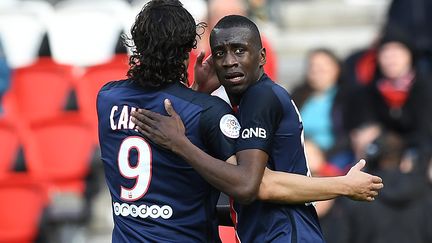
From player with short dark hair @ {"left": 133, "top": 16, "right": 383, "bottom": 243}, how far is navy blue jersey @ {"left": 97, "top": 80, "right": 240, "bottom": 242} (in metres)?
0.07

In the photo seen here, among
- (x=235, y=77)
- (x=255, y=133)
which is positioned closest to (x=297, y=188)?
(x=255, y=133)

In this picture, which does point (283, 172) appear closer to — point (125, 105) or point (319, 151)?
point (125, 105)

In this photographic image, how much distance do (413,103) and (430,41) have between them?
1.18m

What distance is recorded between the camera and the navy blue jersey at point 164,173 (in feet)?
17.6

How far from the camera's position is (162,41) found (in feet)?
17.5

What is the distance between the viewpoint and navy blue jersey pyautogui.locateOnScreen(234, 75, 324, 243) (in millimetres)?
5375

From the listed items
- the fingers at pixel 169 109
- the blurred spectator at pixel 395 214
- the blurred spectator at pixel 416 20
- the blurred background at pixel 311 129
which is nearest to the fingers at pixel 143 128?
the fingers at pixel 169 109

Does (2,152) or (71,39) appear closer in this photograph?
(2,152)

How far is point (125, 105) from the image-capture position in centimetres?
547

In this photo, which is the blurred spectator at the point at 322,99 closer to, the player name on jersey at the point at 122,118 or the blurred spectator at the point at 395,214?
the blurred spectator at the point at 395,214

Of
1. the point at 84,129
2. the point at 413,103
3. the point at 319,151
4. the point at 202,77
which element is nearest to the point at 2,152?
the point at 84,129

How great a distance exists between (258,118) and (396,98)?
4.74 metres

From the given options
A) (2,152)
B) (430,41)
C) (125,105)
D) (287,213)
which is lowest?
(2,152)

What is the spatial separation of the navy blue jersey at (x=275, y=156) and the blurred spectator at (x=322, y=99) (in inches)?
172
